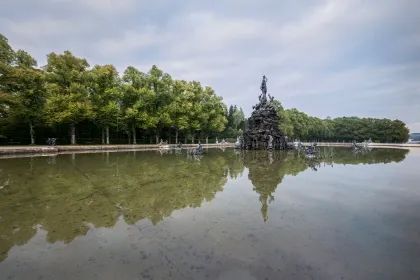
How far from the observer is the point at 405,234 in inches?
283

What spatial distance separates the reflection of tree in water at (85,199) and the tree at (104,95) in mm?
28932

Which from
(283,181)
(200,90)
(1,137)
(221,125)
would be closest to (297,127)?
(221,125)

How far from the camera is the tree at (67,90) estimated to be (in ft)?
131

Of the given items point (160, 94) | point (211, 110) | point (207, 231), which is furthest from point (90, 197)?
point (211, 110)

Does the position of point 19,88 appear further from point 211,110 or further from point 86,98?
point 211,110

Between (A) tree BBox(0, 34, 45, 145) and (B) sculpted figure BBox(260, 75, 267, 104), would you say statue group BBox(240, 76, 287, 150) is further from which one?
(A) tree BBox(0, 34, 45, 145)

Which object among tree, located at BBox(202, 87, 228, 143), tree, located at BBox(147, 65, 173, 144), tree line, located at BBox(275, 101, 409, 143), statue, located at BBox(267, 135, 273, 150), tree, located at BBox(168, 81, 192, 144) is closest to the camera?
statue, located at BBox(267, 135, 273, 150)

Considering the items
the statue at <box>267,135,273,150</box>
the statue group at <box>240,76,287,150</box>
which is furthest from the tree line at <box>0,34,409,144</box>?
the statue at <box>267,135,273,150</box>

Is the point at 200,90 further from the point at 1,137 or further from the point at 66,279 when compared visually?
the point at 66,279

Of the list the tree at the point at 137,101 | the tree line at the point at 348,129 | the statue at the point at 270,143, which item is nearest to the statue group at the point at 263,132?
the statue at the point at 270,143

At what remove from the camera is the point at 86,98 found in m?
43.1

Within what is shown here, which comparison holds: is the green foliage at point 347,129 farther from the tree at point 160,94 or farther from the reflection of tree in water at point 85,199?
the reflection of tree in water at point 85,199

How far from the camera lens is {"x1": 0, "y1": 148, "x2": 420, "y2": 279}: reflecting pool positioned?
5.38 meters

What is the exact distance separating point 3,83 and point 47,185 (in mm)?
27879
